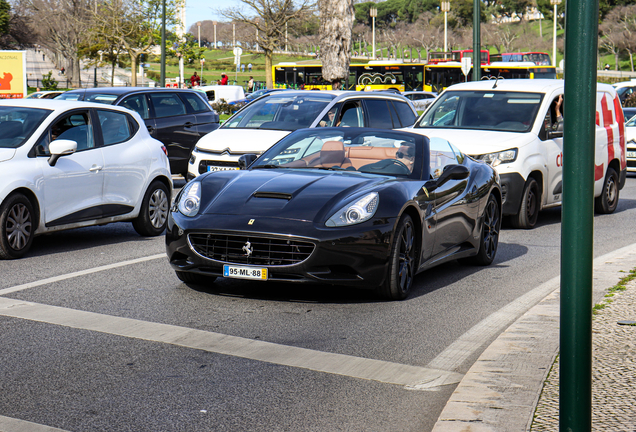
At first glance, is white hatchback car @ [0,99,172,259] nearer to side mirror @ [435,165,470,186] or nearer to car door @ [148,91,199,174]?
side mirror @ [435,165,470,186]

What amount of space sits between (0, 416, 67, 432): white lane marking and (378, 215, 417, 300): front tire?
3335 mm

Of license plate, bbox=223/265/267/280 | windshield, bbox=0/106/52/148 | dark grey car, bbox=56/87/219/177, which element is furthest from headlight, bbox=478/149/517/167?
dark grey car, bbox=56/87/219/177

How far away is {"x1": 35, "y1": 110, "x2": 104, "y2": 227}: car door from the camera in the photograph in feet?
28.9

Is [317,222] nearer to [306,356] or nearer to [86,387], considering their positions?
[306,356]

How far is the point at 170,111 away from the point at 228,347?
38.0ft

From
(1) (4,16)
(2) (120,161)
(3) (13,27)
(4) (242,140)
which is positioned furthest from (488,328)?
(3) (13,27)

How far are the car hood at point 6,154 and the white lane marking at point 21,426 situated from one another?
488 cm

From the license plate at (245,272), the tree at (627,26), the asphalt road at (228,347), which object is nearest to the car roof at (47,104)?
the asphalt road at (228,347)

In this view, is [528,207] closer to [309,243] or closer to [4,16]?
[309,243]

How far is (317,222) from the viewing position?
257 inches

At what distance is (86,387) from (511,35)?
117499mm

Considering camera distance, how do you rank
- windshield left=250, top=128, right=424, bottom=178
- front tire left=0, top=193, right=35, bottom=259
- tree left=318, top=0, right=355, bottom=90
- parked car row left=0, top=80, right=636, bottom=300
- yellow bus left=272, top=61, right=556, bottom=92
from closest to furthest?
parked car row left=0, top=80, right=636, bottom=300 → windshield left=250, top=128, right=424, bottom=178 → front tire left=0, top=193, right=35, bottom=259 → tree left=318, top=0, right=355, bottom=90 → yellow bus left=272, top=61, right=556, bottom=92

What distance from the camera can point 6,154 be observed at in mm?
8477

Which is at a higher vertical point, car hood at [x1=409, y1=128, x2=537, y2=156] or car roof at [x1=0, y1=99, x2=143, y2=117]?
car roof at [x1=0, y1=99, x2=143, y2=117]
